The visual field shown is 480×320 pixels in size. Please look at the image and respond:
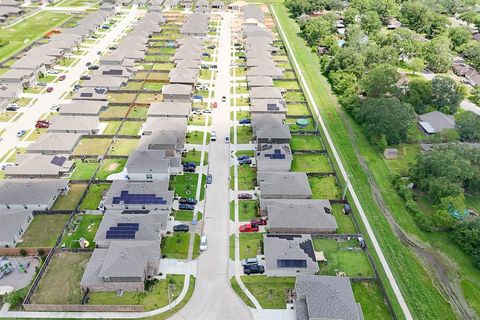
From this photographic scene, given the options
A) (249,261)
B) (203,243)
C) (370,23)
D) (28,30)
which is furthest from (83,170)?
(370,23)

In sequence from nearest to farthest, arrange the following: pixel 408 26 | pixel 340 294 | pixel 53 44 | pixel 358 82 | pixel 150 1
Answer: pixel 340 294
pixel 358 82
pixel 53 44
pixel 408 26
pixel 150 1

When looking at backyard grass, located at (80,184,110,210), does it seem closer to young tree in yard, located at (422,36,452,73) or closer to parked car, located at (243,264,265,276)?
parked car, located at (243,264,265,276)

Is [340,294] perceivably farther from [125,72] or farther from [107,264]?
[125,72]

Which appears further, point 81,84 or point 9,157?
point 81,84

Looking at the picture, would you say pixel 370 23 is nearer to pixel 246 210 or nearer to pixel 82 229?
pixel 246 210

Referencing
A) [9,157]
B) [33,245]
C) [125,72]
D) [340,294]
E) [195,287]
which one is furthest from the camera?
[125,72]

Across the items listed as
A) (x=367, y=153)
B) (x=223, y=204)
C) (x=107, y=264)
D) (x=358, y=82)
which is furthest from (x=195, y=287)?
(x=358, y=82)

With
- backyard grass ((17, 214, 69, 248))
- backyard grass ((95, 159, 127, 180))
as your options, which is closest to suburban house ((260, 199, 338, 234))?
backyard grass ((95, 159, 127, 180))

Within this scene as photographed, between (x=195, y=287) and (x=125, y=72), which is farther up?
(x=125, y=72)
